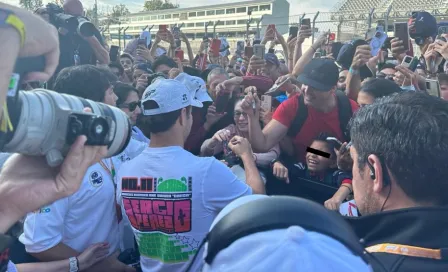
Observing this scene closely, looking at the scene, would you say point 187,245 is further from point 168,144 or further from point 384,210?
point 384,210

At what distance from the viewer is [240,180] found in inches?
99.7

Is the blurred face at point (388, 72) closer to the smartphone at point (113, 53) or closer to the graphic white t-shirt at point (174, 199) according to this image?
the graphic white t-shirt at point (174, 199)

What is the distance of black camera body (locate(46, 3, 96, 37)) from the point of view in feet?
15.3

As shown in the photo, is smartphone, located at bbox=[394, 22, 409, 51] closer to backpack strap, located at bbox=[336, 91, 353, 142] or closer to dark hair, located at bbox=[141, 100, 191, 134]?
backpack strap, located at bbox=[336, 91, 353, 142]

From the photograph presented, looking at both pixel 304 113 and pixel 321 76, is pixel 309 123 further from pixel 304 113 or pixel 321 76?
pixel 321 76

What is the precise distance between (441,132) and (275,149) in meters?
2.15

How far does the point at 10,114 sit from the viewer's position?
1.11 metres

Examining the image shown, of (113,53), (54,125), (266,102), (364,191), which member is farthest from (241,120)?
(113,53)

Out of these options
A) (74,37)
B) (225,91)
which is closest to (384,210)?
(225,91)

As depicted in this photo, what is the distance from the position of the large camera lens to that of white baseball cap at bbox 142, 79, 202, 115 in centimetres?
120

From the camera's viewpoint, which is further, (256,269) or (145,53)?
(145,53)

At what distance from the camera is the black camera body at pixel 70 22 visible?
465 centimetres

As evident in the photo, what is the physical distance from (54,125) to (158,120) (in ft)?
4.42

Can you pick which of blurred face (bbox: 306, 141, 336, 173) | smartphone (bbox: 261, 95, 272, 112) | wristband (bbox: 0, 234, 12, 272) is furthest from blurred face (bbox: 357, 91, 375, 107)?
wristband (bbox: 0, 234, 12, 272)
